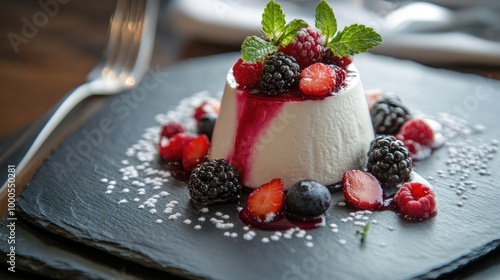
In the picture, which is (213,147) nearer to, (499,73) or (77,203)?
(77,203)

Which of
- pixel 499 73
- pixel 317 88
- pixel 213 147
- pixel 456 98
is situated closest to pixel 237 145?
pixel 213 147

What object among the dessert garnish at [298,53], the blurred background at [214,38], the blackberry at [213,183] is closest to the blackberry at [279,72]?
the dessert garnish at [298,53]

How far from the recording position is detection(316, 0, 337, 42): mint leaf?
230cm

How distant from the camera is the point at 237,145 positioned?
2.39 m

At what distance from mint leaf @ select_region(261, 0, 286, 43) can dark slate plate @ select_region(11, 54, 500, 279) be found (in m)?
0.58

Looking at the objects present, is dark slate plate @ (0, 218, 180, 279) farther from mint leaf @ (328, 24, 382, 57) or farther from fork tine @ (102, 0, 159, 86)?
fork tine @ (102, 0, 159, 86)

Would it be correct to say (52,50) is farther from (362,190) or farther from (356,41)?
(362,190)

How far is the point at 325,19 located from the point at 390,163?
0.53m

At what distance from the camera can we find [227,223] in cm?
215

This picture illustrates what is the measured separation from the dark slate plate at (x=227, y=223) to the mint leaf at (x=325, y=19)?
21.8 inches

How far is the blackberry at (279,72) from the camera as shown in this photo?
2213 mm

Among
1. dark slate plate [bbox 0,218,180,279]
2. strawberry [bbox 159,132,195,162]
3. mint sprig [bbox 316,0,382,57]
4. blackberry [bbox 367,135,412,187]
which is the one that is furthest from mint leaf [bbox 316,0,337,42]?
dark slate plate [bbox 0,218,180,279]

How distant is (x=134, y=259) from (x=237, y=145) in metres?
Result: 0.59

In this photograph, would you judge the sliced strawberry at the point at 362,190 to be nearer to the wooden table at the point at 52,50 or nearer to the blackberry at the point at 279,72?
the blackberry at the point at 279,72
